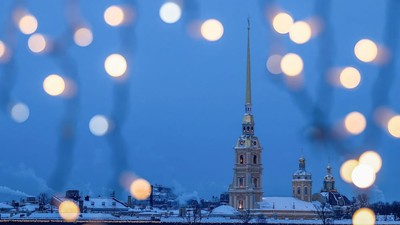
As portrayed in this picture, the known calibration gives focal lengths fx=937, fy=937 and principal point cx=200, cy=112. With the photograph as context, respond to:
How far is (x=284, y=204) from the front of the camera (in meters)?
84.5

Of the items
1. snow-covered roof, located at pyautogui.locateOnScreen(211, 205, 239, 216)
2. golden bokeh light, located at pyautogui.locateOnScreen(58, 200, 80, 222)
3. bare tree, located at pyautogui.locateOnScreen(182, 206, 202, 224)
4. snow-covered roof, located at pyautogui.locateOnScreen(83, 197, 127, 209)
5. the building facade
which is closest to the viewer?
bare tree, located at pyautogui.locateOnScreen(182, 206, 202, 224)

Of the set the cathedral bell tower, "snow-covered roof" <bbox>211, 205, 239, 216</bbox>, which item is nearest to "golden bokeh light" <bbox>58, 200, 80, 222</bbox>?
"snow-covered roof" <bbox>211, 205, 239, 216</bbox>

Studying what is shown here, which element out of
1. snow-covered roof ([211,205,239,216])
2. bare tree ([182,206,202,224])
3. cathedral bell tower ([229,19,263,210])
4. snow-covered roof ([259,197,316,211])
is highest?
cathedral bell tower ([229,19,263,210])

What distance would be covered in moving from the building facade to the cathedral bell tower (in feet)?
25.6

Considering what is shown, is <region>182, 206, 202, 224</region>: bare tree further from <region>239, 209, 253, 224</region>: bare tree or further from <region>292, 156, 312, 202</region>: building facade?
<region>292, 156, 312, 202</region>: building facade

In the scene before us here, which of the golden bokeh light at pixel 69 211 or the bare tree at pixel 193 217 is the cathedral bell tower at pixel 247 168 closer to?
the bare tree at pixel 193 217

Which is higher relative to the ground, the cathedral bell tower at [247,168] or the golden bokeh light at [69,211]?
the cathedral bell tower at [247,168]

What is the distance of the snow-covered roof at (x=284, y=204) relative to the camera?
3278 inches

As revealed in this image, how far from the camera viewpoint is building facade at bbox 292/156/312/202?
92.2 meters

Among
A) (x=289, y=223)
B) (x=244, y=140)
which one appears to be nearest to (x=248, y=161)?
(x=244, y=140)

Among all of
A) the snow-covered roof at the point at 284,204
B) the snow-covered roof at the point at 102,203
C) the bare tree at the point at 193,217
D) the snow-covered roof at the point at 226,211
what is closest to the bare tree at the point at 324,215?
the snow-covered roof at the point at 284,204

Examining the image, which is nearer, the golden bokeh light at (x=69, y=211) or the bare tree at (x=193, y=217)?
the bare tree at (x=193, y=217)

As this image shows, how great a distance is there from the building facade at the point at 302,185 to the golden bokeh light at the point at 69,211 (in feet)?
95.9

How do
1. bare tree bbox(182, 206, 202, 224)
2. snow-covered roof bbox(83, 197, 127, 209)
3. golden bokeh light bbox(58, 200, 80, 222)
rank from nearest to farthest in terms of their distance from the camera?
bare tree bbox(182, 206, 202, 224), golden bokeh light bbox(58, 200, 80, 222), snow-covered roof bbox(83, 197, 127, 209)
